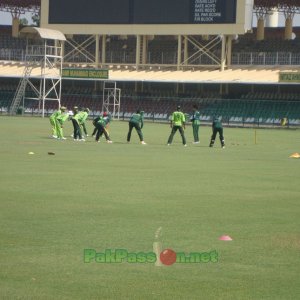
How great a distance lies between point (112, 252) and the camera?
12180 mm

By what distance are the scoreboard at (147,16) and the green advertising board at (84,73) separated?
2999mm

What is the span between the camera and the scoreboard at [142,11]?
7294cm

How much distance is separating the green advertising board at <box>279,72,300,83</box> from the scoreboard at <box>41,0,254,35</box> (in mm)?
5014

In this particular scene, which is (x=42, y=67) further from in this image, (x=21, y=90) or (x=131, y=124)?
(x=131, y=124)

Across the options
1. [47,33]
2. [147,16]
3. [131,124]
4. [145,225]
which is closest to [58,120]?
[131,124]

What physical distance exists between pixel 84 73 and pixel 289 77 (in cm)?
1731

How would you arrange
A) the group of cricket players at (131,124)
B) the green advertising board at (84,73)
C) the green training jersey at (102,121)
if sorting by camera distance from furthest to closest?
1. the green advertising board at (84,73)
2. the green training jersey at (102,121)
3. the group of cricket players at (131,124)

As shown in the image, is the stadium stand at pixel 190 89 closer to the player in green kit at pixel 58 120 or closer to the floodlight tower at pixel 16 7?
the floodlight tower at pixel 16 7

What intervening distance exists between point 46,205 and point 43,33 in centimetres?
5723

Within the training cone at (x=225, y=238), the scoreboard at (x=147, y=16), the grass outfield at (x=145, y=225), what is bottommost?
the grass outfield at (x=145, y=225)

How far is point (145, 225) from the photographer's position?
14.8 metres

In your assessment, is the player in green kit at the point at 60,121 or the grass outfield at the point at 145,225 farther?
the player in green kit at the point at 60,121

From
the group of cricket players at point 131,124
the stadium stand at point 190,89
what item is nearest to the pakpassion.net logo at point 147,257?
the group of cricket players at point 131,124

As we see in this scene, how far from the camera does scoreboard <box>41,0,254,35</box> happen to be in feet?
239
